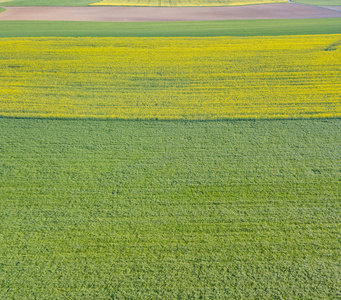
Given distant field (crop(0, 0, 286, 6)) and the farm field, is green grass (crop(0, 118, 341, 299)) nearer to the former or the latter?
the farm field

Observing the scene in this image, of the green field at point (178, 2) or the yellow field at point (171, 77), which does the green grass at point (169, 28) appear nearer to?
the yellow field at point (171, 77)

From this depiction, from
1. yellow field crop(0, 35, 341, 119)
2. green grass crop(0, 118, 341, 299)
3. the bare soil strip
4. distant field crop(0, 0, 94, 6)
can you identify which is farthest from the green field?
green grass crop(0, 118, 341, 299)

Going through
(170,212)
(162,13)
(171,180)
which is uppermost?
(162,13)

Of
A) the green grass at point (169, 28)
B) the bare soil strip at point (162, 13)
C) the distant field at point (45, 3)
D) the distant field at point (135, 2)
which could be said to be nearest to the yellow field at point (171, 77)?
the green grass at point (169, 28)

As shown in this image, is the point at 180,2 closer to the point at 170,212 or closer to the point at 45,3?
the point at 45,3

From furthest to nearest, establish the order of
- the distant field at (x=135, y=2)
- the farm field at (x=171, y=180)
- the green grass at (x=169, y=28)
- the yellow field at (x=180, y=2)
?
the yellow field at (x=180, y=2) → the distant field at (x=135, y=2) → the green grass at (x=169, y=28) → the farm field at (x=171, y=180)

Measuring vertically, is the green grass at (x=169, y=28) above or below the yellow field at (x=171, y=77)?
above

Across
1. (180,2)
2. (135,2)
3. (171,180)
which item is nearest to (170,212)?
(171,180)
